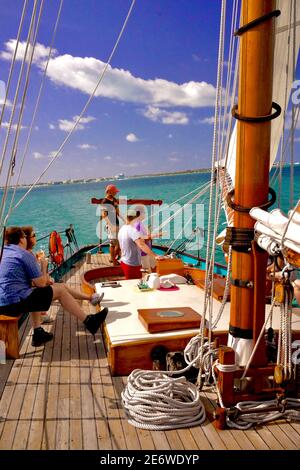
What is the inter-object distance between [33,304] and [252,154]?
264cm

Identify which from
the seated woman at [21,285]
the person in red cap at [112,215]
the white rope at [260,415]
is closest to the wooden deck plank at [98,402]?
the seated woman at [21,285]

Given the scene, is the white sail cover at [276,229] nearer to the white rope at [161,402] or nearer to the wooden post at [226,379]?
the wooden post at [226,379]

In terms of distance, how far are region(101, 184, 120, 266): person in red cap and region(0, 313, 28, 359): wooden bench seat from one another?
488 cm

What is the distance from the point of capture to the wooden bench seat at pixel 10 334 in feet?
12.6

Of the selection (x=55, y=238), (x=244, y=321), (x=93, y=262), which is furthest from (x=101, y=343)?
(x=93, y=262)

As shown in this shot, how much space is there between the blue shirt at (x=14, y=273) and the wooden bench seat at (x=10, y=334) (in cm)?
18

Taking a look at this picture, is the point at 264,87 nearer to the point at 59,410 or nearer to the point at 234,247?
the point at 234,247

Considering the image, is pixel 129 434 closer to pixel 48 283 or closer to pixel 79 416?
pixel 79 416

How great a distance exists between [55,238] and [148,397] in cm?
622

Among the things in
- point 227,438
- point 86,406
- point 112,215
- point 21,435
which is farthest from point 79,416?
point 112,215

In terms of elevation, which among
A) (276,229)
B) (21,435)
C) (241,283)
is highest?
(276,229)

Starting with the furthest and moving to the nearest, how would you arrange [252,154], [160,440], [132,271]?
[132,271] < [252,154] < [160,440]

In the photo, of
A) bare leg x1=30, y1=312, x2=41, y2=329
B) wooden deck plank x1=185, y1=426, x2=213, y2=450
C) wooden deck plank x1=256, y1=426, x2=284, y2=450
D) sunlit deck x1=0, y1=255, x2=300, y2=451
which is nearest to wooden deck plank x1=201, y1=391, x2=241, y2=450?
sunlit deck x1=0, y1=255, x2=300, y2=451

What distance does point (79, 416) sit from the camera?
2.92m
